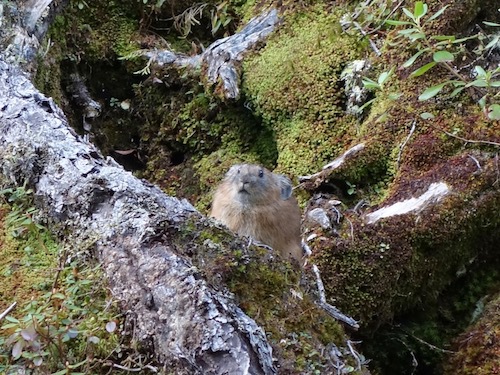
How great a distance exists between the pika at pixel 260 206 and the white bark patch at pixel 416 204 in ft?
1.91

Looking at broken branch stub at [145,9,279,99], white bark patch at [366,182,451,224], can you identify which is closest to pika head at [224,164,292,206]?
white bark patch at [366,182,451,224]

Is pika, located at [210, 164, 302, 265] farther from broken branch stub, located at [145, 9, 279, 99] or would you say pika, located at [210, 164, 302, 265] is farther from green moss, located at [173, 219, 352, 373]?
green moss, located at [173, 219, 352, 373]

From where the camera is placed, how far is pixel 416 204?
177 inches

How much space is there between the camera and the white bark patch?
14.7 feet

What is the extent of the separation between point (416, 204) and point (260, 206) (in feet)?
3.93

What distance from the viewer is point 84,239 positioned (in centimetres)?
349

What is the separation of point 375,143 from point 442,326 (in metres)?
1.32

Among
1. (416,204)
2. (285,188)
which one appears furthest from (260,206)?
(416,204)

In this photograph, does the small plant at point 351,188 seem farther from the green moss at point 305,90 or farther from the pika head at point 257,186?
the pika head at point 257,186

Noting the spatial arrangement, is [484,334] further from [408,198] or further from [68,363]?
[68,363]

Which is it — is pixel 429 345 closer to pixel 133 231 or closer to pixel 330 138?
pixel 330 138

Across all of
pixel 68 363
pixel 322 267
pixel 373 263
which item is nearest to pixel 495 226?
pixel 373 263

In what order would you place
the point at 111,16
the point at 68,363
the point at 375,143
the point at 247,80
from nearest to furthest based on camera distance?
the point at 68,363 → the point at 375,143 → the point at 247,80 → the point at 111,16

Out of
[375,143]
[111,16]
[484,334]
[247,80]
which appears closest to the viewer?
[484,334]
